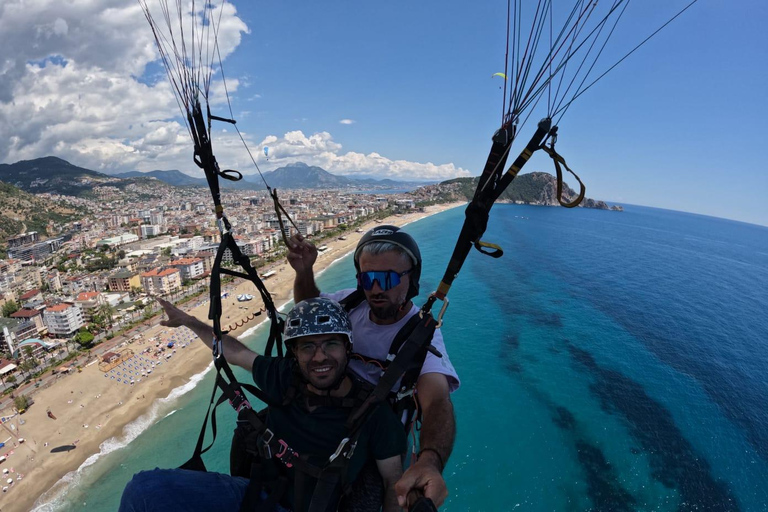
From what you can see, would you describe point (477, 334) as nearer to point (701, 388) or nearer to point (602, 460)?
point (602, 460)

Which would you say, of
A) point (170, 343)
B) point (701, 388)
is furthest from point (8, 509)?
point (701, 388)

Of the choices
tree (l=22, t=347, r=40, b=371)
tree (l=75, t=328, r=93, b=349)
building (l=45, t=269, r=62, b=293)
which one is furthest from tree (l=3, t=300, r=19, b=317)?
tree (l=75, t=328, r=93, b=349)

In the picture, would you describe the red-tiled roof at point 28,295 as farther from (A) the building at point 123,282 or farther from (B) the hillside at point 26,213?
(B) the hillside at point 26,213

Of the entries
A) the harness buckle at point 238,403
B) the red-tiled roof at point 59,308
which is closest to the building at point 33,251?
the red-tiled roof at point 59,308

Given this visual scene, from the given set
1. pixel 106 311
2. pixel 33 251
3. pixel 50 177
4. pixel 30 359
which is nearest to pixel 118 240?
pixel 33 251

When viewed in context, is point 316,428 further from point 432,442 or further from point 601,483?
point 601,483

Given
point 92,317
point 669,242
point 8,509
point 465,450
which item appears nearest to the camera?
point 8,509
